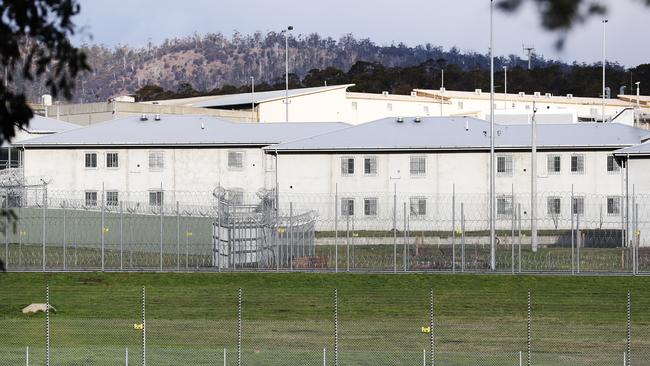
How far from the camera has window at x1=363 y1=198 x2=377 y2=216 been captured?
63188 millimetres

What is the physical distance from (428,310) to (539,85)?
140m

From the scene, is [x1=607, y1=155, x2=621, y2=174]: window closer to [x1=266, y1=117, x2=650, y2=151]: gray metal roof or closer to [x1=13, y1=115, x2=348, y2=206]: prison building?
[x1=266, y1=117, x2=650, y2=151]: gray metal roof

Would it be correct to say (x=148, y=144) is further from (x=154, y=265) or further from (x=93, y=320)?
(x=93, y=320)

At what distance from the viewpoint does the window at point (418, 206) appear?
205 ft

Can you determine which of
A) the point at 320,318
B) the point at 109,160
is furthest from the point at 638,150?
the point at 109,160

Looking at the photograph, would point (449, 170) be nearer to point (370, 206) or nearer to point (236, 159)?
point (370, 206)

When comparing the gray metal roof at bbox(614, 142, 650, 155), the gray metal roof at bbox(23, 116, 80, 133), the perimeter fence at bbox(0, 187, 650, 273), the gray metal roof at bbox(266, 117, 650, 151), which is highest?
the gray metal roof at bbox(23, 116, 80, 133)

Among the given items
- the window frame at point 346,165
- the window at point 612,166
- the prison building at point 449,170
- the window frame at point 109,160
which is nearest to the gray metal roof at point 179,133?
the window frame at point 109,160

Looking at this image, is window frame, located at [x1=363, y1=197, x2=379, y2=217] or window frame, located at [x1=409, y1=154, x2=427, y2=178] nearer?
window frame, located at [x1=363, y1=197, x2=379, y2=217]

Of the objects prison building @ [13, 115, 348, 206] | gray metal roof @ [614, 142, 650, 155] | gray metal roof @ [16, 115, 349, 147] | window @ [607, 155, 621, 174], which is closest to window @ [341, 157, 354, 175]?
prison building @ [13, 115, 348, 206]

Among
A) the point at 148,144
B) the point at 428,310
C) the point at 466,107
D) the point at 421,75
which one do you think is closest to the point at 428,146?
the point at 148,144

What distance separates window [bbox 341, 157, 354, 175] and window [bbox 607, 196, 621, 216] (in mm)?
11460

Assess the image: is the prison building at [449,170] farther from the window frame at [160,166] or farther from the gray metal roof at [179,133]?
the window frame at [160,166]

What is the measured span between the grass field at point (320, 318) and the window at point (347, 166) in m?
22.0
